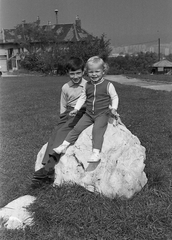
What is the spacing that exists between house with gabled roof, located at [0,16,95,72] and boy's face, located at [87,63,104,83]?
37067 mm

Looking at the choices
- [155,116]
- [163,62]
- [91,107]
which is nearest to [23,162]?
[91,107]

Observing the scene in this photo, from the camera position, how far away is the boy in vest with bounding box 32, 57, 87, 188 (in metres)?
3.87

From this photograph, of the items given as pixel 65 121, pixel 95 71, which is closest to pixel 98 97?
pixel 95 71

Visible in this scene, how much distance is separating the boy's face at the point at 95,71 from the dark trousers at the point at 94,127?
1.59 feet

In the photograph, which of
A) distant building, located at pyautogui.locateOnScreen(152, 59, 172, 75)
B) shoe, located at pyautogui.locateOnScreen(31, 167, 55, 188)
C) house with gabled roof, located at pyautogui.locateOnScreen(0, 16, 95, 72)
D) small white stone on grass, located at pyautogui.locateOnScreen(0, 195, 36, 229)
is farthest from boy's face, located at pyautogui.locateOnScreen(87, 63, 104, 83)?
distant building, located at pyautogui.locateOnScreen(152, 59, 172, 75)

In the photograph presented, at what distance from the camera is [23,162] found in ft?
17.1

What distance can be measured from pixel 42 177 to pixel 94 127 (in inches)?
38.1

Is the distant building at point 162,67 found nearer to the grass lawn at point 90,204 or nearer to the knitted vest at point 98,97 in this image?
the grass lawn at point 90,204

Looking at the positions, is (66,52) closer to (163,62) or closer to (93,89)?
(163,62)

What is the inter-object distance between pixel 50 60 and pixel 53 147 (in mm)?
32985

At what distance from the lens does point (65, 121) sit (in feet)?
14.1

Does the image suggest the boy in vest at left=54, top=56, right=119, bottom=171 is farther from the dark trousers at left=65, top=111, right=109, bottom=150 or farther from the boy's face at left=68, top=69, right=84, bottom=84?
the boy's face at left=68, top=69, right=84, bottom=84

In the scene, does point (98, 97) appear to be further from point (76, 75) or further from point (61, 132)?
point (61, 132)

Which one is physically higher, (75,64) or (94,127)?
(75,64)
